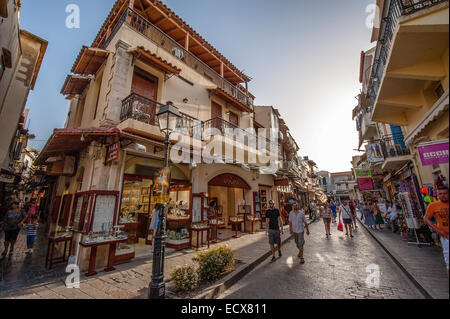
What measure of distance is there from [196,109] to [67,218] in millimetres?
8102

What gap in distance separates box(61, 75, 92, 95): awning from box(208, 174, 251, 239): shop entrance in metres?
9.05

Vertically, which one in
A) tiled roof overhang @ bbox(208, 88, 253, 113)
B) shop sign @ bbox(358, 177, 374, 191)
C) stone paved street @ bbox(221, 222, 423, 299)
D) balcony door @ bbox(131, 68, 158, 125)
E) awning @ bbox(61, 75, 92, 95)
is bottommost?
stone paved street @ bbox(221, 222, 423, 299)

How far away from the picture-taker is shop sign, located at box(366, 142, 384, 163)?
36.5ft

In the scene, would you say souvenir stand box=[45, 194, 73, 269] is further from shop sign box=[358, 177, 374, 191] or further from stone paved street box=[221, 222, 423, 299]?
shop sign box=[358, 177, 374, 191]

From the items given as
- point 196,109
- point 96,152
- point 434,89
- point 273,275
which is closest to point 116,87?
point 96,152

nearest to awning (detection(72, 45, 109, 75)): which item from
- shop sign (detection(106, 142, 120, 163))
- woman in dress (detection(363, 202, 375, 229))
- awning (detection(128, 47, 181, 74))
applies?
awning (detection(128, 47, 181, 74))

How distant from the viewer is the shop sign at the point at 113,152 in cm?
580

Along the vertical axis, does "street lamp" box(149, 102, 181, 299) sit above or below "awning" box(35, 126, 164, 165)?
below

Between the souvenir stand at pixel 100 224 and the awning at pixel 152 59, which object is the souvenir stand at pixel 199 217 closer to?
the souvenir stand at pixel 100 224

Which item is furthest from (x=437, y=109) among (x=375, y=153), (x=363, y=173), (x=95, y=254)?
(x=363, y=173)

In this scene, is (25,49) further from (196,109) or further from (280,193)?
(280,193)

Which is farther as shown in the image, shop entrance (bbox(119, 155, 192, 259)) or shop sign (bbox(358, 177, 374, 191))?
shop sign (bbox(358, 177, 374, 191))

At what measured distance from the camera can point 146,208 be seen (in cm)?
997

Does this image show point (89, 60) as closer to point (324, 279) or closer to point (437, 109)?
point (437, 109)
